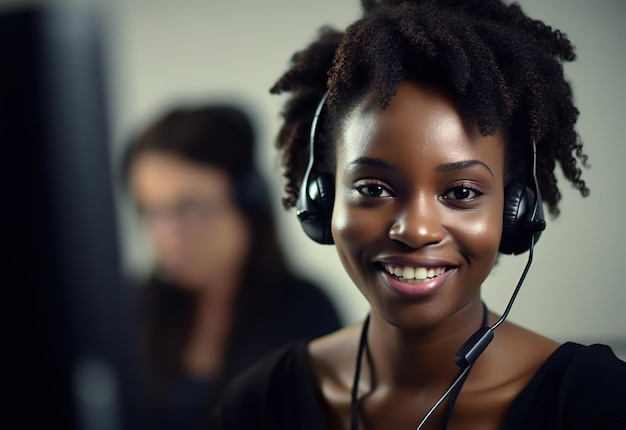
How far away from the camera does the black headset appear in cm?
103

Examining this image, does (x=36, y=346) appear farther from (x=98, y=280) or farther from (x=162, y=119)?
(x=162, y=119)

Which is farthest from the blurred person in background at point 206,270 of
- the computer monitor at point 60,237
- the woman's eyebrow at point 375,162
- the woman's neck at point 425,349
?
the computer monitor at point 60,237

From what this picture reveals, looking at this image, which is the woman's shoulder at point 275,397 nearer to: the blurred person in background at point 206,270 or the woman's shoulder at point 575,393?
the woman's shoulder at point 575,393

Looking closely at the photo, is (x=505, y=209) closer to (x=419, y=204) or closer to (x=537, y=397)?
(x=419, y=204)

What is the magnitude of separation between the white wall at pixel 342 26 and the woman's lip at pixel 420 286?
44 cm

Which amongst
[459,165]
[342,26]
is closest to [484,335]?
[459,165]

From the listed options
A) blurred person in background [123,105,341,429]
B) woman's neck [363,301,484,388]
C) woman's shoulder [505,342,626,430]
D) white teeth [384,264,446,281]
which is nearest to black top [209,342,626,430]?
woman's shoulder [505,342,626,430]

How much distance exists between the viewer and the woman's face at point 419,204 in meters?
0.97

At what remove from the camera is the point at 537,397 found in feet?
3.43

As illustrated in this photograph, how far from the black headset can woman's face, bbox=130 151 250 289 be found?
107 centimetres

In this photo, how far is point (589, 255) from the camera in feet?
6.17

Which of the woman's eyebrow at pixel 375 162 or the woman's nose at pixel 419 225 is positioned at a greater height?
the woman's eyebrow at pixel 375 162

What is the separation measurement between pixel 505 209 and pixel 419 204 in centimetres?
14

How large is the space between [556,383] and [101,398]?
0.65 m
